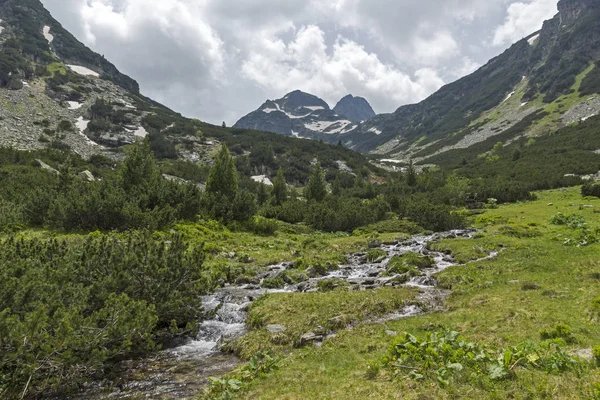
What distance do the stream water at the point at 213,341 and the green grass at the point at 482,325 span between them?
1073 mm

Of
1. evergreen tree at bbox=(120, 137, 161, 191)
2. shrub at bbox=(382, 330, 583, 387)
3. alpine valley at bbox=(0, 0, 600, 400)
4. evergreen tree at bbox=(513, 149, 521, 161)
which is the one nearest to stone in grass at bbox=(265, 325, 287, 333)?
alpine valley at bbox=(0, 0, 600, 400)

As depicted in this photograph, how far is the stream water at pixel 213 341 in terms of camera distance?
8086mm

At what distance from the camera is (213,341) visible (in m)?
11.6

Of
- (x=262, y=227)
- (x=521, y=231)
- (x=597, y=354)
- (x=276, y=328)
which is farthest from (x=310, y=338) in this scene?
(x=521, y=231)

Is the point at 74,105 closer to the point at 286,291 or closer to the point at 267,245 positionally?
the point at 267,245

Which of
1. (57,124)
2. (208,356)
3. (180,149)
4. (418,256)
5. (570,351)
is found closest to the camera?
(570,351)

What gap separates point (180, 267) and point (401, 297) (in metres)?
8.91

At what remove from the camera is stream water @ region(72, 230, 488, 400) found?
809 cm

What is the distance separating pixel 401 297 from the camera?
1428cm

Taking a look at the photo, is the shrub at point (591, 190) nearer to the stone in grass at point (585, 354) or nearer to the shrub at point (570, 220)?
the shrub at point (570, 220)

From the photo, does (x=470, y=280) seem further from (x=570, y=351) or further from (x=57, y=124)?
(x=57, y=124)

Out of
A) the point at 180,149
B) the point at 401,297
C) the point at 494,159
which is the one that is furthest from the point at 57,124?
the point at 494,159

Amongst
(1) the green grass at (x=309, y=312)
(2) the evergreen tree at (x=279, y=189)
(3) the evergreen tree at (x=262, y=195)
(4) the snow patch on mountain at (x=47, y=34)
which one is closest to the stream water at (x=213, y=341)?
(1) the green grass at (x=309, y=312)

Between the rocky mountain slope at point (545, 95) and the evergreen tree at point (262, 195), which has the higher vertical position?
the rocky mountain slope at point (545, 95)
